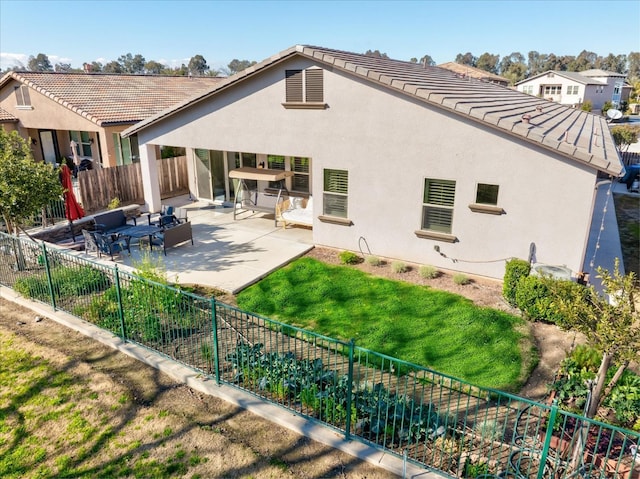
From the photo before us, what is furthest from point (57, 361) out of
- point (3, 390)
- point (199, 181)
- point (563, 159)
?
point (199, 181)

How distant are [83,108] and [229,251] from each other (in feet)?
40.8

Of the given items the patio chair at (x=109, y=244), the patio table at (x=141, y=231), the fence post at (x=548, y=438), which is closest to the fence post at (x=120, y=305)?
the patio chair at (x=109, y=244)

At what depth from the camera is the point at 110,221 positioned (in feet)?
46.4

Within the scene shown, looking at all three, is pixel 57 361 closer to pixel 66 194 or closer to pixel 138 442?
pixel 138 442

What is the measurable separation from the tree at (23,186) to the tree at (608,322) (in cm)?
1203

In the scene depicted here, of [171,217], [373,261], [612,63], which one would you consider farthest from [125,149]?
[612,63]

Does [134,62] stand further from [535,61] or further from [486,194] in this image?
[486,194]

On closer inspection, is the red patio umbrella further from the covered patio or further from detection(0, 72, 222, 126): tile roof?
detection(0, 72, 222, 126): tile roof

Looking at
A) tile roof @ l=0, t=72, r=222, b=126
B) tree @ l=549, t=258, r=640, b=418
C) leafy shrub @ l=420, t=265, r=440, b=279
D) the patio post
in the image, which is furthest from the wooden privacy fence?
tree @ l=549, t=258, r=640, b=418

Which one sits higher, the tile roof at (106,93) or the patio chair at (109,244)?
the tile roof at (106,93)

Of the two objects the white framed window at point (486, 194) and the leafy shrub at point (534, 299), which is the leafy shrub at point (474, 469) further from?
the white framed window at point (486, 194)

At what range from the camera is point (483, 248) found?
38.4 ft

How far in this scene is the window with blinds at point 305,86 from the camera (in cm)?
1277

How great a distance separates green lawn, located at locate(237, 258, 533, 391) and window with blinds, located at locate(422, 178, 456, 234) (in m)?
1.89
